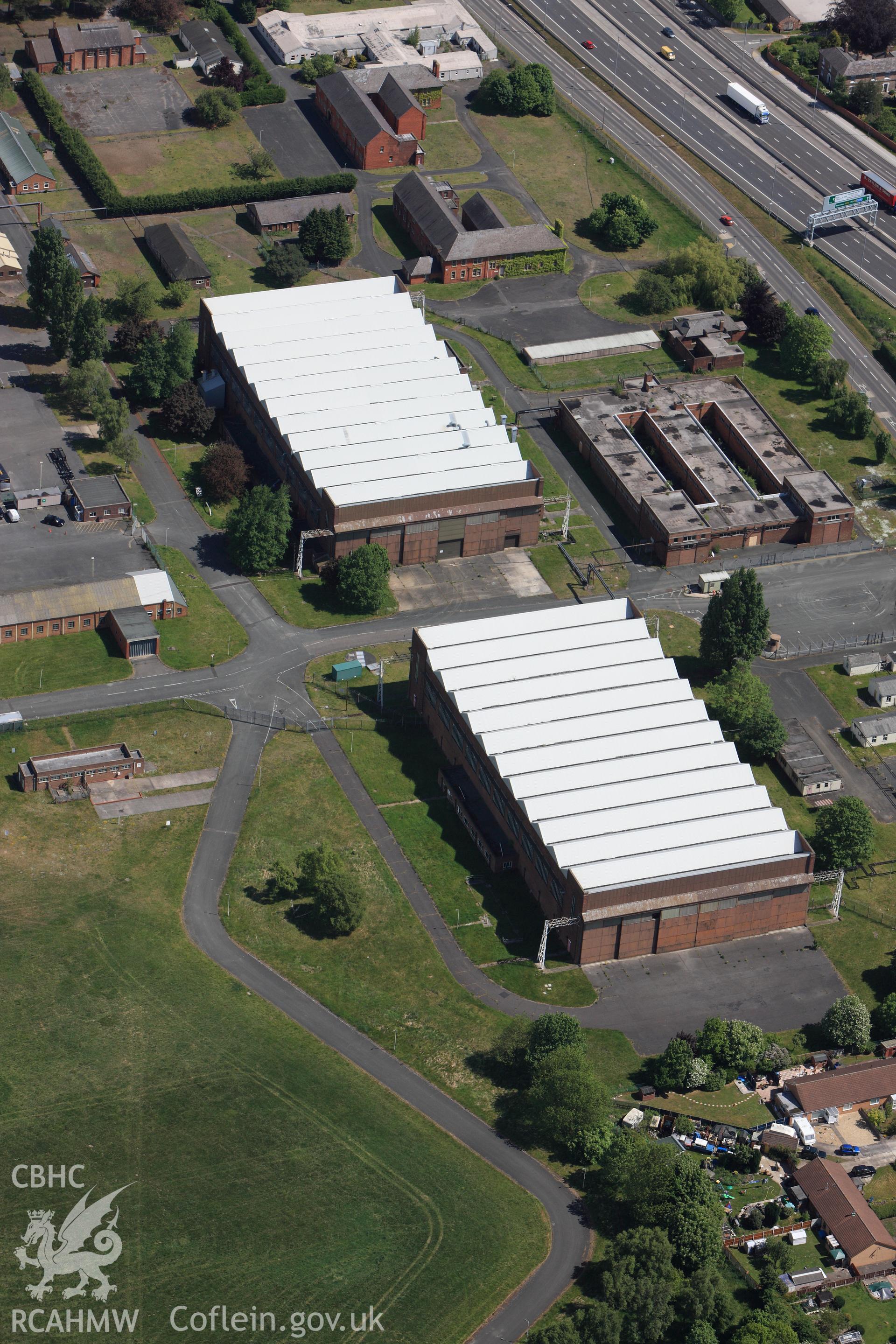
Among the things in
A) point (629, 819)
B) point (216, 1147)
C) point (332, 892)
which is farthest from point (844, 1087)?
point (216, 1147)

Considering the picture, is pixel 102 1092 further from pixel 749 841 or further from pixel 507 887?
pixel 749 841

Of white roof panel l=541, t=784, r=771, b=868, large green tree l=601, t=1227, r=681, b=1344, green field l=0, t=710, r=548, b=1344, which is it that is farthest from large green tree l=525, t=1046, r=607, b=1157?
white roof panel l=541, t=784, r=771, b=868

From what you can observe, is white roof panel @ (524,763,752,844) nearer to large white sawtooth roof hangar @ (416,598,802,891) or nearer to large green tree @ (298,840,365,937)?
large white sawtooth roof hangar @ (416,598,802,891)

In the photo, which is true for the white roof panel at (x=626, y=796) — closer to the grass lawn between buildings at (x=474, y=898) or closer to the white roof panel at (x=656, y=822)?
the white roof panel at (x=656, y=822)

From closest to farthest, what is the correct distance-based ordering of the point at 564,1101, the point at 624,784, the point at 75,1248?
the point at 75,1248 → the point at 564,1101 → the point at 624,784

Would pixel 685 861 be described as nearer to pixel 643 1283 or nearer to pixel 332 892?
pixel 332 892

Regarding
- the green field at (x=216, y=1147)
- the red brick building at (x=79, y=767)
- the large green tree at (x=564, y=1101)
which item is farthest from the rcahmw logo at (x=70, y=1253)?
the red brick building at (x=79, y=767)
